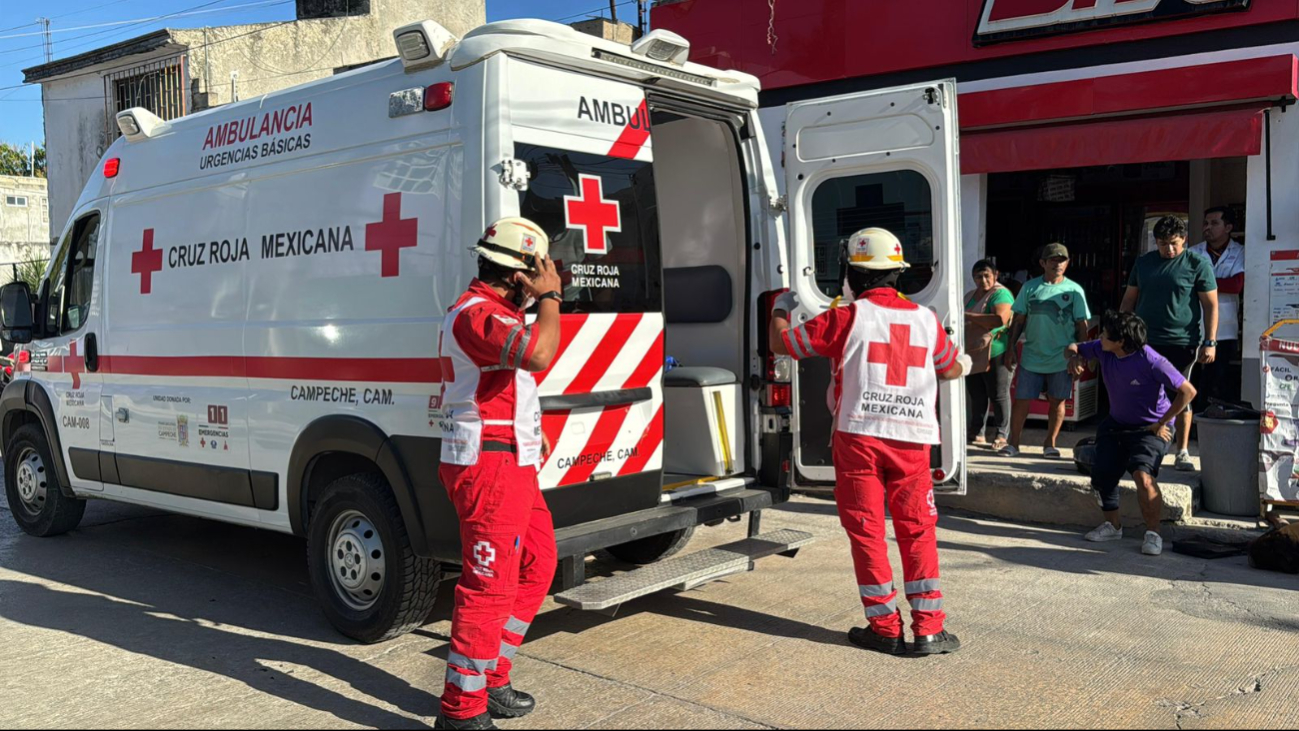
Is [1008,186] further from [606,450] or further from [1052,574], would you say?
[606,450]

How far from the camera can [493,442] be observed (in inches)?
145

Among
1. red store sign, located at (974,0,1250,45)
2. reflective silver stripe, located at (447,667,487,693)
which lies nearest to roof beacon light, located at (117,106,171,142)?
reflective silver stripe, located at (447,667,487,693)

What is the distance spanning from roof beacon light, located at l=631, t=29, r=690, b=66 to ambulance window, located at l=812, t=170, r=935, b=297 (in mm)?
1312

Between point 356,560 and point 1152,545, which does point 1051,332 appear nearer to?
point 1152,545

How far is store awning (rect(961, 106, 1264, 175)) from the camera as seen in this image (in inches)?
323

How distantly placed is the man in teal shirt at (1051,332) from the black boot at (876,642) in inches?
162

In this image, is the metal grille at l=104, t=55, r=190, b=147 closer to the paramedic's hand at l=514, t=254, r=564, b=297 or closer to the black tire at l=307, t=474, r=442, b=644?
the black tire at l=307, t=474, r=442, b=644

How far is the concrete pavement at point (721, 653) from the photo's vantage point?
3.89 m

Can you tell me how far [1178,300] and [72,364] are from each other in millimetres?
7252

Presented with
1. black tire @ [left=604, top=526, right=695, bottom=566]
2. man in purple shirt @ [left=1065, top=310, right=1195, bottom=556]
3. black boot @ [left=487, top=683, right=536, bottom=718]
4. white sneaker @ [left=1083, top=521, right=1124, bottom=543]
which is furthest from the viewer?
white sneaker @ [left=1083, top=521, right=1124, bottom=543]

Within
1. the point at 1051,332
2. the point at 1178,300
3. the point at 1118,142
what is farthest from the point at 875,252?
the point at 1118,142

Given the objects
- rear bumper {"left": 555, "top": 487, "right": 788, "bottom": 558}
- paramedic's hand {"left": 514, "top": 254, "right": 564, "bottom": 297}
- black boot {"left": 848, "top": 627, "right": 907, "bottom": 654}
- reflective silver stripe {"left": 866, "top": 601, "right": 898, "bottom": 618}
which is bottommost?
black boot {"left": 848, "top": 627, "right": 907, "bottom": 654}

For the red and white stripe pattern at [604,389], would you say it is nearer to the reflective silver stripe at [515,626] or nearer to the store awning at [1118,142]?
the reflective silver stripe at [515,626]

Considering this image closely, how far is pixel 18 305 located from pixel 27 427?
0.83m
